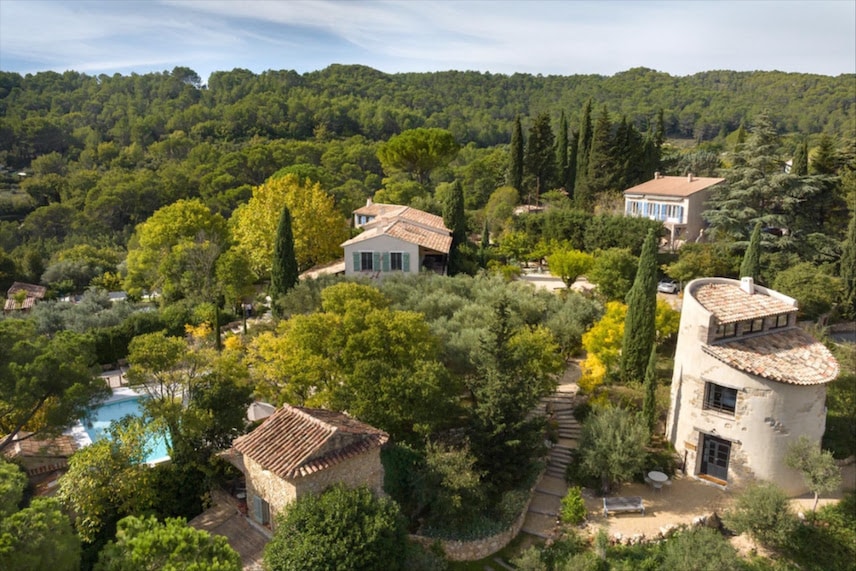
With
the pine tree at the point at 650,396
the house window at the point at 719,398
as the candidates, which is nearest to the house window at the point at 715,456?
the house window at the point at 719,398

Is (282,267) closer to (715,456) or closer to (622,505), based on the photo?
(622,505)

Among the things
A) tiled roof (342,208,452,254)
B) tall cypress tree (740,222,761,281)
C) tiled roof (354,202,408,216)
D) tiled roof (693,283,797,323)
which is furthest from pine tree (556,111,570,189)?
tiled roof (693,283,797,323)

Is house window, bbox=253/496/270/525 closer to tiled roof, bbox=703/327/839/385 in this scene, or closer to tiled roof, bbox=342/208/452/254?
tiled roof, bbox=703/327/839/385

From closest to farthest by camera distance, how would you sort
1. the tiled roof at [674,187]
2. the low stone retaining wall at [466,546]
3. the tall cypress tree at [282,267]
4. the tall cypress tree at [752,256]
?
the low stone retaining wall at [466,546], the tall cypress tree at [752,256], the tall cypress tree at [282,267], the tiled roof at [674,187]

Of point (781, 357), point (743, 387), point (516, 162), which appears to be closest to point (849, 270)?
point (781, 357)

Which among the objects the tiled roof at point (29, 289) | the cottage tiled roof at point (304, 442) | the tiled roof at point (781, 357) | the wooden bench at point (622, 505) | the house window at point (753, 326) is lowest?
the wooden bench at point (622, 505)

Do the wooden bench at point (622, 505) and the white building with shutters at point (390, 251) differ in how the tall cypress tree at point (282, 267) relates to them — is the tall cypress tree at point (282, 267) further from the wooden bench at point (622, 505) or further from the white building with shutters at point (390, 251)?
the wooden bench at point (622, 505)

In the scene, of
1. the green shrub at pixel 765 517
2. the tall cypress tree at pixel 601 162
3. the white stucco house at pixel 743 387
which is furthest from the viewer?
the tall cypress tree at pixel 601 162
